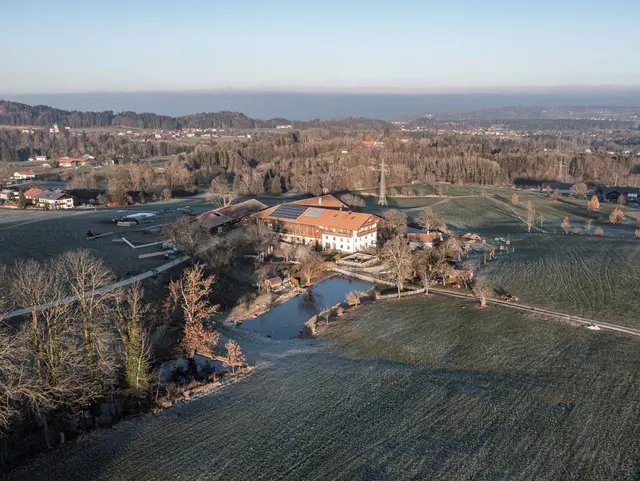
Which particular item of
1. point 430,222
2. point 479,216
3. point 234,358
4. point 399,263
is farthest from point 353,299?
point 479,216

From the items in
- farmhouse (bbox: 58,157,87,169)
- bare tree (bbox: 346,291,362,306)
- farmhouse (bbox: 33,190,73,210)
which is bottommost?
bare tree (bbox: 346,291,362,306)

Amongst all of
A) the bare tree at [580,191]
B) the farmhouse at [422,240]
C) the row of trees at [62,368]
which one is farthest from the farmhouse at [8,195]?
the bare tree at [580,191]

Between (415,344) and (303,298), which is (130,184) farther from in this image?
(415,344)

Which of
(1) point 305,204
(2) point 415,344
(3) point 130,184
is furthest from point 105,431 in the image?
(3) point 130,184

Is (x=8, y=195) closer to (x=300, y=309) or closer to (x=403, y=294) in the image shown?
(x=300, y=309)

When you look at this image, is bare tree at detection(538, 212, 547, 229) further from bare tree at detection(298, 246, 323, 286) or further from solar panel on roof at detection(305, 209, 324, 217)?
bare tree at detection(298, 246, 323, 286)

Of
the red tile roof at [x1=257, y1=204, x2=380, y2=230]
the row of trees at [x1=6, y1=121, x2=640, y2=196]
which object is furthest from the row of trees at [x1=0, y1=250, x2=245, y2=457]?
the row of trees at [x1=6, y1=121, x2=640, y2=196]
